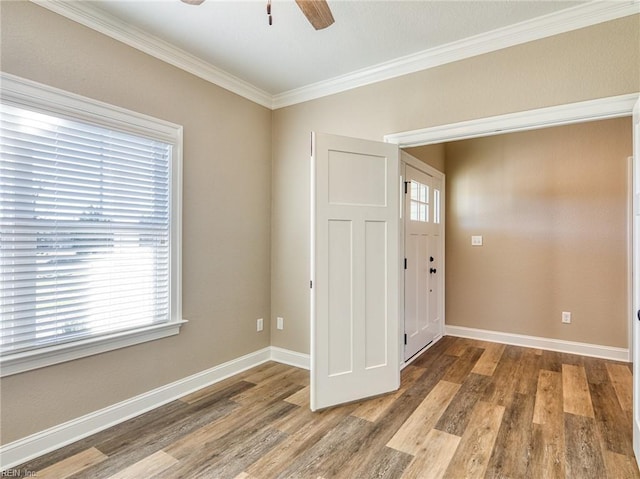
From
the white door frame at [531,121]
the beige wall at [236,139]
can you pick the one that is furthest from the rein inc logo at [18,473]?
the white door frame at [531,121]

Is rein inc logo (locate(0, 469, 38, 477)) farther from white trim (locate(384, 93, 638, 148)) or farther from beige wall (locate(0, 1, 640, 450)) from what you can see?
white trim (locate(384, 93, 638, 148))

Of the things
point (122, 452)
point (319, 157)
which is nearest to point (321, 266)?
point (319, 157)

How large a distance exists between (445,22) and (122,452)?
3.39 m

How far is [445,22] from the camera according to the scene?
227 cm

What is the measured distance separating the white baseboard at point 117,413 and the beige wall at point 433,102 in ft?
1.55

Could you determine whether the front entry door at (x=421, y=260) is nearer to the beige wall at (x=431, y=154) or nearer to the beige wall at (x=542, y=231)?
the beige wall at (x=431, y=154)

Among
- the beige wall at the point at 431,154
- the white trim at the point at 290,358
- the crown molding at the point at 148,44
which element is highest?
the crown molding at the point at 148,44

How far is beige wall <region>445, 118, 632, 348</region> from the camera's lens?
3561 mm

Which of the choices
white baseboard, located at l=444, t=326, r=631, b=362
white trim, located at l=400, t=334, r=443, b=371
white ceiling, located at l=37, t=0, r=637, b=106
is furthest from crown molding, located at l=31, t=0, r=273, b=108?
white baseboard, located at l=444, t=326, r=631, b=362

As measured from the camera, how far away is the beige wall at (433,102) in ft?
6.93

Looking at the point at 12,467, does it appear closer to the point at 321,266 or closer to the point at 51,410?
the point at 51,410

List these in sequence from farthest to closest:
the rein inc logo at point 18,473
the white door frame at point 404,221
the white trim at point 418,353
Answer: the white trim at point 418,353
the white door frame at point 404,221
the rein inc logo at point 18,473

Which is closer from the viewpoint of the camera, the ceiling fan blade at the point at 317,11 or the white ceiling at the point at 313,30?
the ceiling fan blade at the point at 317,11

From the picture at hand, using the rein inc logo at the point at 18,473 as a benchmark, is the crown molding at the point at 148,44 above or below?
above
